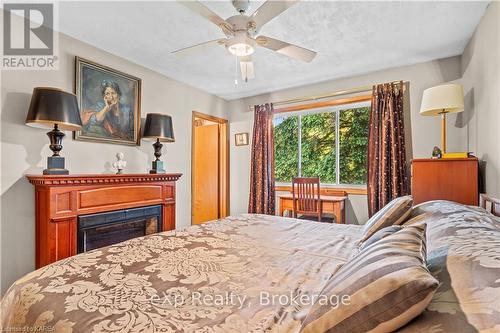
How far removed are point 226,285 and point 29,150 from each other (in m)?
2.47

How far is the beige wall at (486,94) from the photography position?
1.95 metres

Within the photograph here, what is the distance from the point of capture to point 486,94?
215cm

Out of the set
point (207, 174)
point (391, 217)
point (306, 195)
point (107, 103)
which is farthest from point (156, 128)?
point (391, 217)

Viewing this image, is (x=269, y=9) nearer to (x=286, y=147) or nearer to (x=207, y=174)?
(x=286, y=147)

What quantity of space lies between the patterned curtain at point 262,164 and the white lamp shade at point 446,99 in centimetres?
231

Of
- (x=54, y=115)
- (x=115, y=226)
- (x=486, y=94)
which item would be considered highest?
(x=486, y=94)

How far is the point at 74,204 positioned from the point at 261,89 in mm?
3165

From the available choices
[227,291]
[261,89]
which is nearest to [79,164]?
[227,291]

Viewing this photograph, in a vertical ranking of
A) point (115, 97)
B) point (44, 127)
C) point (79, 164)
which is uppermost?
point (115, 97)

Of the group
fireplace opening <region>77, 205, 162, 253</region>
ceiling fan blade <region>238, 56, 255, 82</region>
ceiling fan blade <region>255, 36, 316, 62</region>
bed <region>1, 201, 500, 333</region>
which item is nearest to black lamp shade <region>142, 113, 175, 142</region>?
fireplace opening <region>77, 205, 162, 253</region>

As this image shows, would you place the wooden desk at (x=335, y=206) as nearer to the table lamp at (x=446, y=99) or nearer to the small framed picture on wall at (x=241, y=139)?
the table lamp at (x=446, y=99)

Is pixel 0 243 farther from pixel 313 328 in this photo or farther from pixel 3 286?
pixel 313 328

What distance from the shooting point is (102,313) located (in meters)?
0.81

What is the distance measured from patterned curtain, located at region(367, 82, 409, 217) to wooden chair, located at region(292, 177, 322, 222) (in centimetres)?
69
